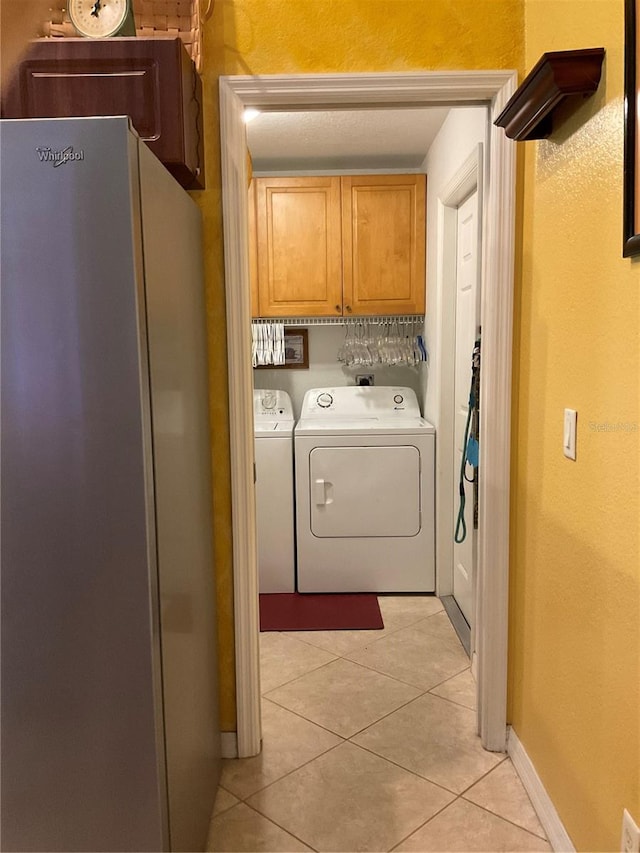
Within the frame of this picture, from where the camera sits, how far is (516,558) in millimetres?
1962

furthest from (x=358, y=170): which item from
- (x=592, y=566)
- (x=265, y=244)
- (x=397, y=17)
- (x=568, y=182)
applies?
(x=592, y=566)

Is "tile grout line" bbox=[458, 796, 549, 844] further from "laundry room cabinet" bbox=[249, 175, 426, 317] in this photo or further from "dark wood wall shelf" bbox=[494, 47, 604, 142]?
"laundry room cabinet" bbox=[249, 175, 426, 317]

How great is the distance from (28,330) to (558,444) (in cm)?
126

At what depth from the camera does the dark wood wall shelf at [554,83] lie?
132cm

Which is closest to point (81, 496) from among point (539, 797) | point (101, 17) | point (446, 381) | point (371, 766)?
point (101, 17)

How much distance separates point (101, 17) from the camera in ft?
5.21

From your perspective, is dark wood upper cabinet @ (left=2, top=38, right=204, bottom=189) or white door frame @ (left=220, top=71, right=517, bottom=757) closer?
dark wood upper cabinet @ (left=2, top=38, right=204, bottom=189)

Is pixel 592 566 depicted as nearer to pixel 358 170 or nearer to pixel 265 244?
pixel 265 244

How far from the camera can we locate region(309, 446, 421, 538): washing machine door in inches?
131

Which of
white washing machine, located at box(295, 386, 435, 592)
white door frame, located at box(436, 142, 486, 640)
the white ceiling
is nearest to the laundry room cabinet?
the white ceiling

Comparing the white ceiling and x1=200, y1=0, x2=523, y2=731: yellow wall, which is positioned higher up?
the white ceiling

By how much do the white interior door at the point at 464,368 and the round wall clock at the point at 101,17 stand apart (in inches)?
63.7

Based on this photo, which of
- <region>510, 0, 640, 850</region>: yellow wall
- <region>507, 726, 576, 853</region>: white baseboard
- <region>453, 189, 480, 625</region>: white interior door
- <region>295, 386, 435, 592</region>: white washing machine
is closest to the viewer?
<region>510, 0, 640, 850</region>: yellow wall

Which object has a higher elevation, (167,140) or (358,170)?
(358,170)
